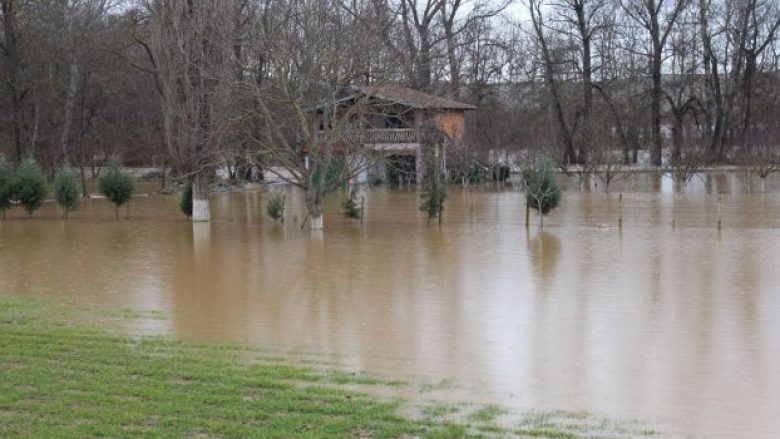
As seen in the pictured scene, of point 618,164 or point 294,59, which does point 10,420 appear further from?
point 618,164

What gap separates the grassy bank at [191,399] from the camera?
7.01 metres

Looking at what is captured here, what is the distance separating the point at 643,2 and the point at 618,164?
1753 centimetres

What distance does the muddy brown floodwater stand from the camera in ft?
31.0

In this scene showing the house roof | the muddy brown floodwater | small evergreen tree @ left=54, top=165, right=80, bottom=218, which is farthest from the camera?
small evergreen tree @ left=54, top=165, right=80, bottom=218

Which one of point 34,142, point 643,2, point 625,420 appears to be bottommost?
point 625,420

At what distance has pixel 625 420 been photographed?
26.0ft

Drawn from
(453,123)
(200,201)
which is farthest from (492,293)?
(453,123)

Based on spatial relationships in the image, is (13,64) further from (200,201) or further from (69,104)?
(200,201)

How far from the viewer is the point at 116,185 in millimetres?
30031

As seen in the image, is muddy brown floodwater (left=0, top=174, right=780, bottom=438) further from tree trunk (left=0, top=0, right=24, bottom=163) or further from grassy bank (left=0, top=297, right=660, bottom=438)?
tree trunk (left=0, top=0, right=24, bottom=163)

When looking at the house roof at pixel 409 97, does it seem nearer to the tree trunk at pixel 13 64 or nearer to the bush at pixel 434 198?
the bush at pixel 434 198

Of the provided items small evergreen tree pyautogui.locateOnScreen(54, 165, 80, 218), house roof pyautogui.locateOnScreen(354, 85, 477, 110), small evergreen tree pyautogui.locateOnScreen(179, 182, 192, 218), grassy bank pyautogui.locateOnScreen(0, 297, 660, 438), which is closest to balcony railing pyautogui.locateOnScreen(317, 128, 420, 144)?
house roof pyautogui.locateOnScreen(354, 85, 477, 110)

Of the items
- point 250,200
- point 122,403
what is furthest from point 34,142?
point 122,403

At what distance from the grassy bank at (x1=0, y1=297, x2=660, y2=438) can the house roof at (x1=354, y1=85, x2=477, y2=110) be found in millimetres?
15827
